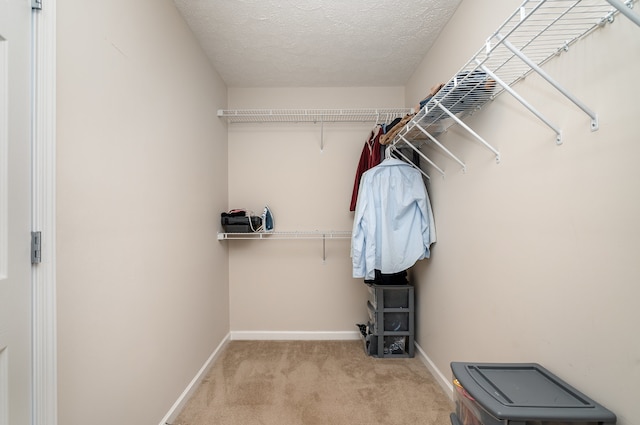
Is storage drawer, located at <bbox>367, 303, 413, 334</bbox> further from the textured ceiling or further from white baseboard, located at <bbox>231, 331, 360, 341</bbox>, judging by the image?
the textured ceiling

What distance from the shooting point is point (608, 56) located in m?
0.87

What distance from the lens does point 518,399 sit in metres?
0.89

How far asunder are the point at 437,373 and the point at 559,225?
5.28 ft

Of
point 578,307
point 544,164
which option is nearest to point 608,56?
point 544,164

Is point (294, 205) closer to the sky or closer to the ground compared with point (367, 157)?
closer to the ground

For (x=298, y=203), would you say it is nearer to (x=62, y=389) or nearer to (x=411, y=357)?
(x=411, y=357)

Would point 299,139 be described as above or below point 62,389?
above

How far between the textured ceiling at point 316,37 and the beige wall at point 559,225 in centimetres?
41

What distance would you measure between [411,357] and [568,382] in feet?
5.40

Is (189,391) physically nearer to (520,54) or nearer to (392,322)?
(392,322)

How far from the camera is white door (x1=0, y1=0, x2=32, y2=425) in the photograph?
32.4 inches

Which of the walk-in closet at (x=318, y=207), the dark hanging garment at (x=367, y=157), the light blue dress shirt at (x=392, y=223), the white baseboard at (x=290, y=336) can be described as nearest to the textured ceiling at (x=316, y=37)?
the walk-in closet at (x=318, y=207)

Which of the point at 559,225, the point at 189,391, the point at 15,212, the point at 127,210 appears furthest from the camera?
the point at 189,391

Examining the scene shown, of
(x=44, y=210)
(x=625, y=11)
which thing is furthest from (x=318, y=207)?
(x=625, y=11)
